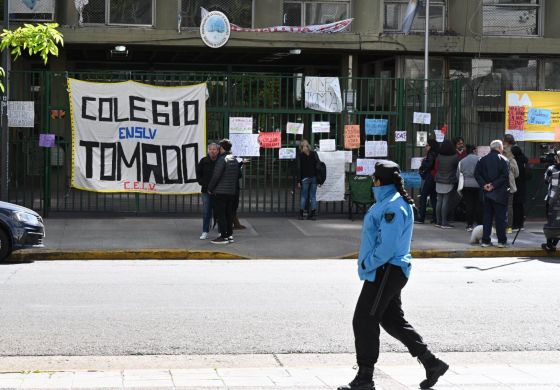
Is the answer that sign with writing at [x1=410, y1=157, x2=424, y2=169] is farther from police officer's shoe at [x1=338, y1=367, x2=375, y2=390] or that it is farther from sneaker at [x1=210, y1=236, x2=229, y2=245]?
police officer's shoe at [x1=338, y1=367, x2=375, y2=390]

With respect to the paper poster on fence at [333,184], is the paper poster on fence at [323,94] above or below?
above

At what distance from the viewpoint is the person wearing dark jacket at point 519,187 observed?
18391 millimetres

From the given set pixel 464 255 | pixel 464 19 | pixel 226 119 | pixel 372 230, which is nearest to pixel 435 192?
pixel 464 255

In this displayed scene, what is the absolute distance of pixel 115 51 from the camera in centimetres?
2419

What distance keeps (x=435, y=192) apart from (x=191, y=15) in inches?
357

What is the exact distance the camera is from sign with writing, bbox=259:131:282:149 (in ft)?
64.7

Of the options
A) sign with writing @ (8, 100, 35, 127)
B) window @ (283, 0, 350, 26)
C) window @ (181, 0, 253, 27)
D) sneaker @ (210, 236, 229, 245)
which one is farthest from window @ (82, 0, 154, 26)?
sneaker @ (210, 236, 229, 245)

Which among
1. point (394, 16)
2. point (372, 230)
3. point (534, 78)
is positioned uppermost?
point (394, 16)

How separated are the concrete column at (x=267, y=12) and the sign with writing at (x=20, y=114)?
825cm

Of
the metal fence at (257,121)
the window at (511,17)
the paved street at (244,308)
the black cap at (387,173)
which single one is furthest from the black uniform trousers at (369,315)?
the window at (511,17)

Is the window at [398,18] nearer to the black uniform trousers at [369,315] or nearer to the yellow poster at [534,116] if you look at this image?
the yellow poster at [534,116]

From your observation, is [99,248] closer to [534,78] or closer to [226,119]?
[226,119]

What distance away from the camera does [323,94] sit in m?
20.0

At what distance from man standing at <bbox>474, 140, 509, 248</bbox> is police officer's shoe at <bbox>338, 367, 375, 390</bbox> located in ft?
31.3
